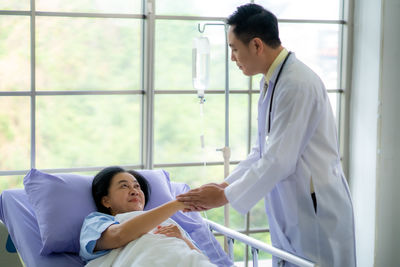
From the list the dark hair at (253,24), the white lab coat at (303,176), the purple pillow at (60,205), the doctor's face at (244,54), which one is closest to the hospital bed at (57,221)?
the purple pillow at (60,205)

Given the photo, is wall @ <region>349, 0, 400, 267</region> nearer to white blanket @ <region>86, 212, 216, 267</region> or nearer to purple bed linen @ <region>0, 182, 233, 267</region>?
purple bed linen @ <region>0, 182, 233, 267</region>

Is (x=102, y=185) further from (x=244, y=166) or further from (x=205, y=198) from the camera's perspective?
(x=244, y=166)

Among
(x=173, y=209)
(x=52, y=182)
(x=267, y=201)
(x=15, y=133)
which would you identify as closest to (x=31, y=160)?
(x=15, y=133)

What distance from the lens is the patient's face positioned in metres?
2.59

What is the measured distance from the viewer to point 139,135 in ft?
11.6

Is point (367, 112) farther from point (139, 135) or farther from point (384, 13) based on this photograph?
point (139, 135)

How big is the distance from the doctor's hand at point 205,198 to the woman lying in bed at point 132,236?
0.13 feet

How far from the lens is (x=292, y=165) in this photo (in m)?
2.30

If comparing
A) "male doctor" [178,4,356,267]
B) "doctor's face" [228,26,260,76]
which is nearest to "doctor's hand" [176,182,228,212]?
"male doctor" [178,4,356,267]

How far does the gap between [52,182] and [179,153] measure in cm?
117

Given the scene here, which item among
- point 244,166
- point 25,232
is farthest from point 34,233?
point 244,166

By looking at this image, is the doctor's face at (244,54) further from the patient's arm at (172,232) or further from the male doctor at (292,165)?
the patient's arm at (172,232)

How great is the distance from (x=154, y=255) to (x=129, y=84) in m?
1.49

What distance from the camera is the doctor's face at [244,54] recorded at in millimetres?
2408
